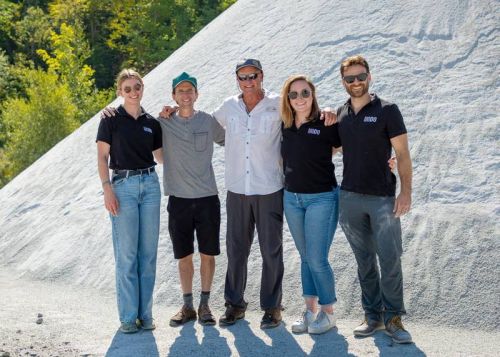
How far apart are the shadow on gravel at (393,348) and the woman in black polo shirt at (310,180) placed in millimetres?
394

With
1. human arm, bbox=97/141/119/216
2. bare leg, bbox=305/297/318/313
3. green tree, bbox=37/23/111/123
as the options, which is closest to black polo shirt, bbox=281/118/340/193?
bare leg, bbox=305/297/318/313

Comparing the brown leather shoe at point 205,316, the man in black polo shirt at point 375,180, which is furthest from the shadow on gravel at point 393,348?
the brown leather shoe at point 205,316

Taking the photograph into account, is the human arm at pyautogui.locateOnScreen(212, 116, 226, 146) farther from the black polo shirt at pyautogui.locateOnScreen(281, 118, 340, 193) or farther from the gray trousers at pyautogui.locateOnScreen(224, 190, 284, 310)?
the black polo shirt at pyautogui.locateOnScreen(281, 118, 340, 193)

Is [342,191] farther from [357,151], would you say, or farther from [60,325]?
[60,325]

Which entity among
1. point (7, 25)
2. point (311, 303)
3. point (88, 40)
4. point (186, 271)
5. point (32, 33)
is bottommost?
point (311, 303)

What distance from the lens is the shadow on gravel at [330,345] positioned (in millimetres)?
4254

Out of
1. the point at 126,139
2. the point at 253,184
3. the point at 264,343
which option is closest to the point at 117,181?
the point at 126,139

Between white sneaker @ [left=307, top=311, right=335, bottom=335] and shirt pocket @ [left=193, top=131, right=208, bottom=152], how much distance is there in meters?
1.39

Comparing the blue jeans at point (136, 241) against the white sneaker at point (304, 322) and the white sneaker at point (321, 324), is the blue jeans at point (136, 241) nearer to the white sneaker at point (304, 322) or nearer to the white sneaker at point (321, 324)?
the white sneaker at point (304, 322)

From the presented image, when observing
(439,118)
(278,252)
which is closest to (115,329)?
(278,252)

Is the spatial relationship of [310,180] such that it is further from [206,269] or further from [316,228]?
[206,269]

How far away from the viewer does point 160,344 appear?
4500mm

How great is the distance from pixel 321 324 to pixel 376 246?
66cm

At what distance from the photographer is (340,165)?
6.19 meters
